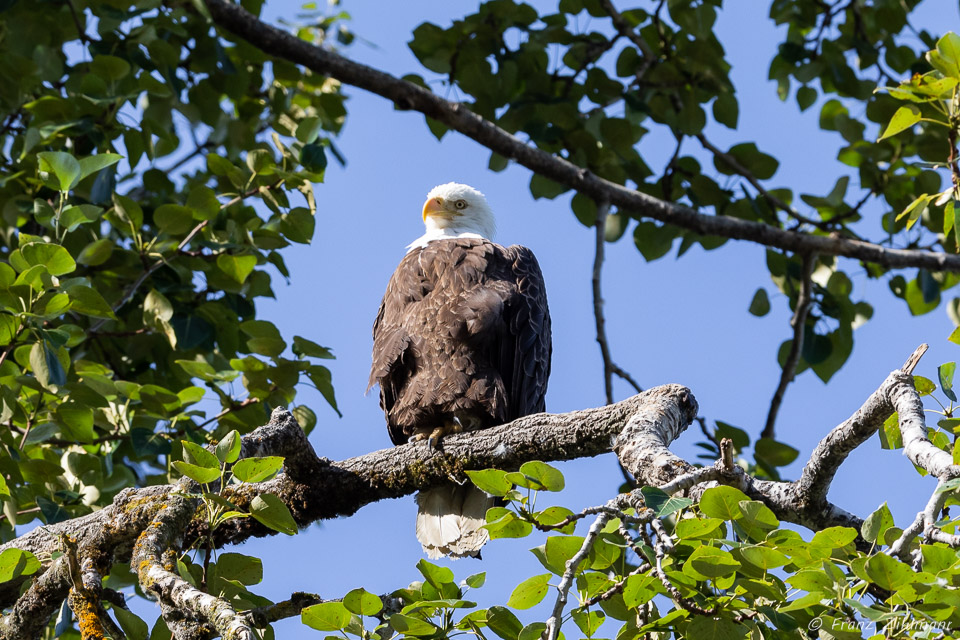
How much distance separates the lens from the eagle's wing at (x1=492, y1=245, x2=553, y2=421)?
382cm

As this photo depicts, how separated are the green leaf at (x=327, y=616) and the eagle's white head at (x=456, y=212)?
3.40m

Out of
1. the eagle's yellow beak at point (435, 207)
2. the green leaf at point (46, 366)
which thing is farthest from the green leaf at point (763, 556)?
the eagle's yellow beak at point (435, 207)

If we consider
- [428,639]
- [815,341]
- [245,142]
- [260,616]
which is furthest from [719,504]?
[245,142]

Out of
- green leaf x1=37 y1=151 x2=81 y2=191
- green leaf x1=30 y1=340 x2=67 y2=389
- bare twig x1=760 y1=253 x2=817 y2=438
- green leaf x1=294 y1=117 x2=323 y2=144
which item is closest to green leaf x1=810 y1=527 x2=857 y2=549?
green leaf x1=30 y1=340 x2=67 y2=389

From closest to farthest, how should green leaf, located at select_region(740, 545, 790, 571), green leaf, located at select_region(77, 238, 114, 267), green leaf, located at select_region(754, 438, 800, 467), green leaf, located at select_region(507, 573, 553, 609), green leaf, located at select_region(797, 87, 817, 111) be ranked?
green leaf, located at select_region(740, 545, 790, 571) < green leaf, located at select_region(507, 573, 553, 609) < green leaf, located at select_region(77, 238, 114, 267) < green leaf, located at select_region(754, 438, 800, 467) < green leaf, located at select_region(797, 87, 817, 111)

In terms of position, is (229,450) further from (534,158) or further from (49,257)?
(534,158)

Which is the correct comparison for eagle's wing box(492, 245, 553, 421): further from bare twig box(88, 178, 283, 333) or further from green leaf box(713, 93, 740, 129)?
green leaf box(713, 93, 740, 129)

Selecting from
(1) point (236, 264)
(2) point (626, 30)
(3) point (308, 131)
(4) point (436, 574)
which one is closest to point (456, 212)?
(2) point (626, 30)

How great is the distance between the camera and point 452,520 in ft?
10.9

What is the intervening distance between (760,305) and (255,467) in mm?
3648

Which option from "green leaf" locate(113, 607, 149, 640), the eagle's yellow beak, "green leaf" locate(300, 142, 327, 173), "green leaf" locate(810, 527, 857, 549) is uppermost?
the eagle's yellow beak

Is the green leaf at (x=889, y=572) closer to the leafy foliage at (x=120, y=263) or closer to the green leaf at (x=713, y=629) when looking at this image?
the green leaf at (x=713, y=629)

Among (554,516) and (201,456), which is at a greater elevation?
(201,456)

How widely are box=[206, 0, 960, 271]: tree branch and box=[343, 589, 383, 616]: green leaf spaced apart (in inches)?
127
